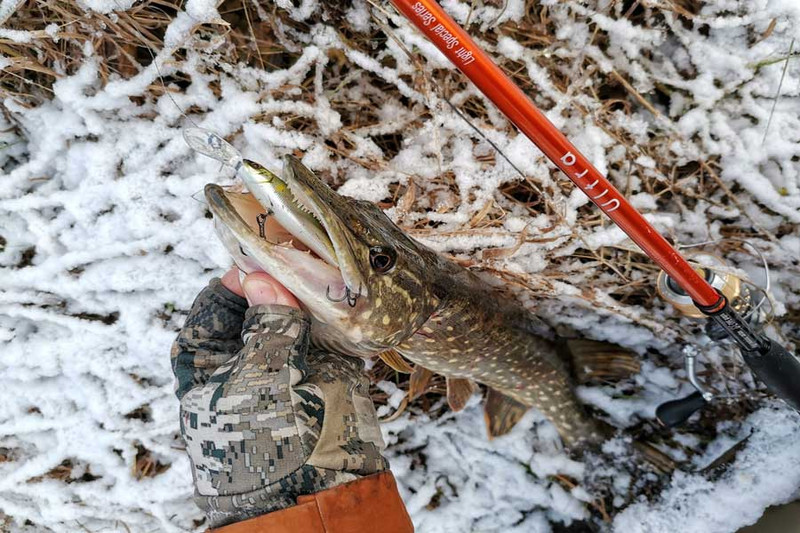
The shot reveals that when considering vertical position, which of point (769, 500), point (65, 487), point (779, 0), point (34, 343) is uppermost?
point (34, 343)

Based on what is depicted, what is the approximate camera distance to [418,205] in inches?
55.9

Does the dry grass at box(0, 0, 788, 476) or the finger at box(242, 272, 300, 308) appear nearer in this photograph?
the finger at box(242, 272, 300, 308)

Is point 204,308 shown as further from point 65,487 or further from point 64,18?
point 65,487

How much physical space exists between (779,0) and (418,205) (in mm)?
1048

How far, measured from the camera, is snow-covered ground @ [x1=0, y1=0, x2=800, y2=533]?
134 centimetres

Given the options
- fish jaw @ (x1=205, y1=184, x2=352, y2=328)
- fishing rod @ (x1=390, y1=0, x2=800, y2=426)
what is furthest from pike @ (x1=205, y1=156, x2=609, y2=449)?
fishing rod @ (x1=390, y1=0, x2=800, y2=426)

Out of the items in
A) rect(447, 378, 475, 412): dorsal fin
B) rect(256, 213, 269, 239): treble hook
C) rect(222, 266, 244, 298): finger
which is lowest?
rect(447, 378, 475, 412): dorsal fin

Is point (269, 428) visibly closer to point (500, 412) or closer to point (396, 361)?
point (396, 361)

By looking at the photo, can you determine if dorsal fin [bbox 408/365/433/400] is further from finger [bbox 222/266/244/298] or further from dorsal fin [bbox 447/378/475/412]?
finger [bbox 222/266/244/298]

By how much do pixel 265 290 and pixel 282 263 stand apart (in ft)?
0.33

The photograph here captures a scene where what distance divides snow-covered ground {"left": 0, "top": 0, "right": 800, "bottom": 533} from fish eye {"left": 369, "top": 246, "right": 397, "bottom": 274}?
0.40 meters

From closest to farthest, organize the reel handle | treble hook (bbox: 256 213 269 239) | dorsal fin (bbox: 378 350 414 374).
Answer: treble hook (bbox: 256 213 269 239) → dorsal fin (bbox: 378 350 414 374) → the reel handle

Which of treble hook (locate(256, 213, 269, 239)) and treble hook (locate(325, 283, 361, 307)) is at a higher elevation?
treble hook (locate(256, 213, 269, 239))

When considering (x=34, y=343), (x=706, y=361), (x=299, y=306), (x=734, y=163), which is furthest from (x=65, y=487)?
(x=734, y=163)
